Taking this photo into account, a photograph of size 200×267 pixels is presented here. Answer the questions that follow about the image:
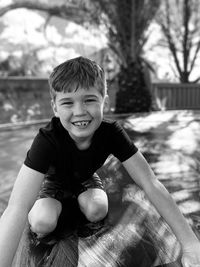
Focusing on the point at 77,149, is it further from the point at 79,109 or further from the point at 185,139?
the point at 185,139

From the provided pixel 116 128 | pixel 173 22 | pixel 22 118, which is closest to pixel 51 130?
pixel 116 128

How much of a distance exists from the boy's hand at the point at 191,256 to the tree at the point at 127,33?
7151mm

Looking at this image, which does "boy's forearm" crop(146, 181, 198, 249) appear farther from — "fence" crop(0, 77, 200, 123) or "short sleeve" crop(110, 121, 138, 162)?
"fence" crop(0, 77, 200, 123)

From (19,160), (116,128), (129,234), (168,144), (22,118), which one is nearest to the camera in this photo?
(129,234)

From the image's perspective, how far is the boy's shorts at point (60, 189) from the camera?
1.75 m

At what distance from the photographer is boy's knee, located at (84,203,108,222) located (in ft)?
5.39

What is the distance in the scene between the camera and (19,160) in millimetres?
3127

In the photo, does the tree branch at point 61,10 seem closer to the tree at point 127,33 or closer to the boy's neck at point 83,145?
the tree at point 127,33

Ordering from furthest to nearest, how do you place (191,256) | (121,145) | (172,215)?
(121,145), (172,215), (191,256)

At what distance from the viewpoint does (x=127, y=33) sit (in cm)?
848

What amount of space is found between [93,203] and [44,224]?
0.26m

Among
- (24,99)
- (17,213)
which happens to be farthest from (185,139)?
(24,99)

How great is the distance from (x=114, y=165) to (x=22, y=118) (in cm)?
582

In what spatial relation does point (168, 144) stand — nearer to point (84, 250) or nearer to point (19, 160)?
point (19, 160)
